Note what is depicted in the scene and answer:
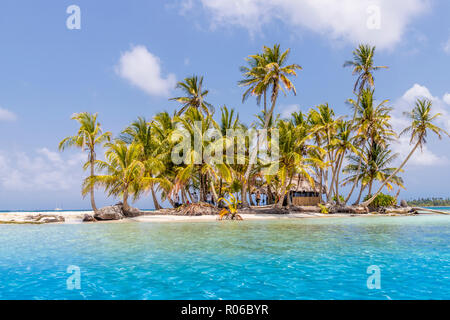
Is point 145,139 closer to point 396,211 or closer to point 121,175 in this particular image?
point 121,175

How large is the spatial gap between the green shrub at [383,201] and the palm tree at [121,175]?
23.3 m

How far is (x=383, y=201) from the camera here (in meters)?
29.0

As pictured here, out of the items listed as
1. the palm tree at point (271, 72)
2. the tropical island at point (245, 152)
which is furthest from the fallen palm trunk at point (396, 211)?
the palm tree at point (271, 72)

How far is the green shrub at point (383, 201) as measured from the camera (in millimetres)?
29047

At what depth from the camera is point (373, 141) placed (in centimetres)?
2978

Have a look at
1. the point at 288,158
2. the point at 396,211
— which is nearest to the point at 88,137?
the point at 288,158

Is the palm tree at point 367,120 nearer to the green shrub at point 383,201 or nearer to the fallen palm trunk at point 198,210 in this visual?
the green shrub at point 383,201

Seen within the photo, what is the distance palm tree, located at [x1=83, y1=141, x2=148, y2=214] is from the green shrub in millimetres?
23280

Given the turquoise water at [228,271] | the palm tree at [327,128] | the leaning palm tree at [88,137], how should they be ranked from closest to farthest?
1. the turquoise water at [228,271]
2. the leaning palm tree at [88,137]
3. the palm tree at [327,128]

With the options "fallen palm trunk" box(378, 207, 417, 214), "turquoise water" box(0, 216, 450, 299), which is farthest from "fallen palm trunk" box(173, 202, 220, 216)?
"fallen palm trunk" box(378, 207, 417, 214)

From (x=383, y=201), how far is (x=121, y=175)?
25026 mm
